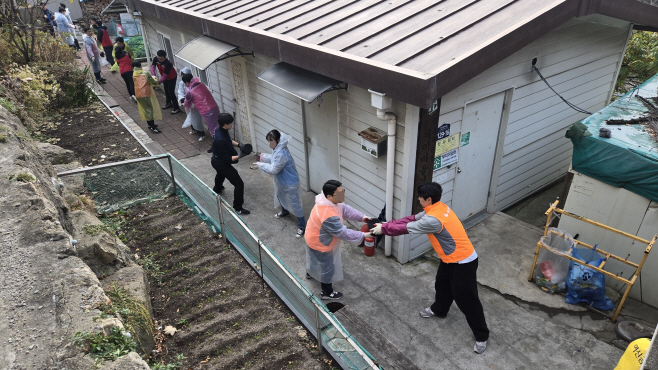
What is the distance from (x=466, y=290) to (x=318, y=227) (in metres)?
1.75

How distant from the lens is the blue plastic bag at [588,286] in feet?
17.1

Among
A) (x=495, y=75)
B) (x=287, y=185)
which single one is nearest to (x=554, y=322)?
(x=495, y=75)

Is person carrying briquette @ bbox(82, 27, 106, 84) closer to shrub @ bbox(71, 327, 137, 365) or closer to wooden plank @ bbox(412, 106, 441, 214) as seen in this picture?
wooden plank @ bbox(412, 106, 441, 214)

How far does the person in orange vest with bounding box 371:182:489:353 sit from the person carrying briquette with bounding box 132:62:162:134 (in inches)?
310

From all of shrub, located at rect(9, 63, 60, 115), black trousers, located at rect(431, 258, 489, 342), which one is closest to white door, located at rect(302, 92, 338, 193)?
black trousers, located at rect(431, 258, 489, 342)

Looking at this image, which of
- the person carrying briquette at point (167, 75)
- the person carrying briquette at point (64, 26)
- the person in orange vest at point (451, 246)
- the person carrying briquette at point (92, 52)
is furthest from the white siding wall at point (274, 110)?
the person carrying briquette at point (64, 26)

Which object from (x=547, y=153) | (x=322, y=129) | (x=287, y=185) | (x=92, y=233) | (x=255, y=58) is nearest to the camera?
(x=92, y=233)

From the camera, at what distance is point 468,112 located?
19.3 ft

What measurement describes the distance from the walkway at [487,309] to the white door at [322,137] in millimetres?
1065

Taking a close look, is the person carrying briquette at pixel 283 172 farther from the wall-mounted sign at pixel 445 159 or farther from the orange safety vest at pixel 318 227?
the wall-mounted sign at pixel 445 159

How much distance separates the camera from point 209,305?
4.64 m

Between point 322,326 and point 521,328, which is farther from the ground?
point 322,326

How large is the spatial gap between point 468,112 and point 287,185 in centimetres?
286

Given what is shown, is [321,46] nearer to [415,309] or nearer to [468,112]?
[468,112]
